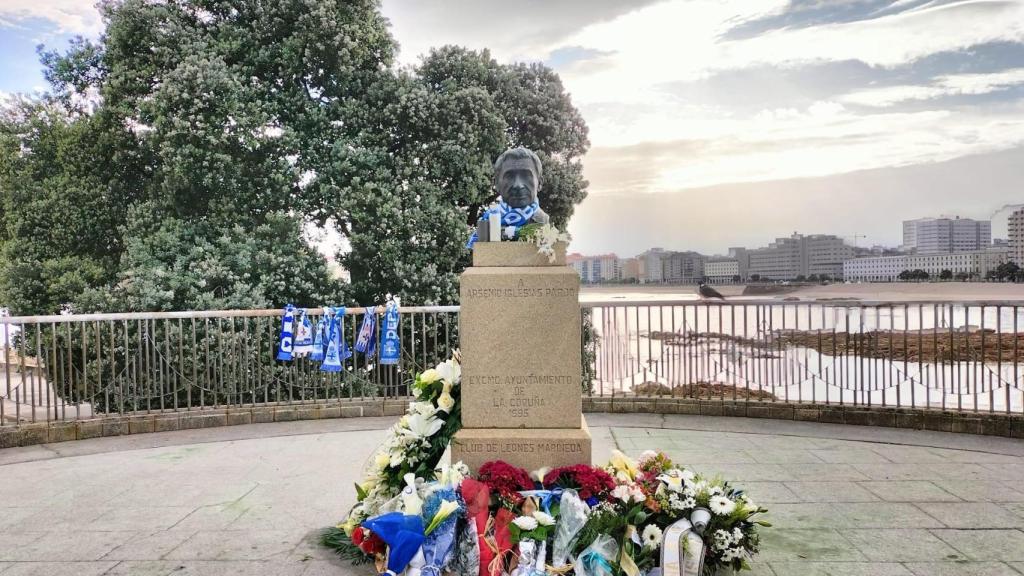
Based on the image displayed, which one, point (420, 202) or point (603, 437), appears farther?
point (420, 202)

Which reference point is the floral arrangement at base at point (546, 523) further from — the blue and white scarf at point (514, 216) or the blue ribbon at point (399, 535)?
the blue and white scarf at point (514, 216)

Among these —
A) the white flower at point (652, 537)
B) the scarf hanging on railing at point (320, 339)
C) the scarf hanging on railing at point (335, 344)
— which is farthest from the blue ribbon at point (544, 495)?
the scarf hanging on railing at point (320, 339)

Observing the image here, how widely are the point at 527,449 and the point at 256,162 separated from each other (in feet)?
42.8

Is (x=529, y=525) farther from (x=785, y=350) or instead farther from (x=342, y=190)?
(x=342, y=190)

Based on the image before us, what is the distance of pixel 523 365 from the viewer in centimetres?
458

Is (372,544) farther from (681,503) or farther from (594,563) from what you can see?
(681,503)

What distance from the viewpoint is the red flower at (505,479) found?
4109mm

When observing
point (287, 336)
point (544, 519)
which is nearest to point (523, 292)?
point (544, 519)

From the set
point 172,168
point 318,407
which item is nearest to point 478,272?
point 318,407

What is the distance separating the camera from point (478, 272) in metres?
4.59

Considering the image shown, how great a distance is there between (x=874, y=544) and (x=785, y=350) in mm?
4520

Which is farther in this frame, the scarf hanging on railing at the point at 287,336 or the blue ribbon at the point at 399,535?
the scarf hanging on railing at the point at 287,336

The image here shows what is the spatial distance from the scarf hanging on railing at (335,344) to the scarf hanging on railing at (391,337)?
0.51m

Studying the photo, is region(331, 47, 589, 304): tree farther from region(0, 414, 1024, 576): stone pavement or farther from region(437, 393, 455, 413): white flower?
region(437, 393, 455, 413): white flower
